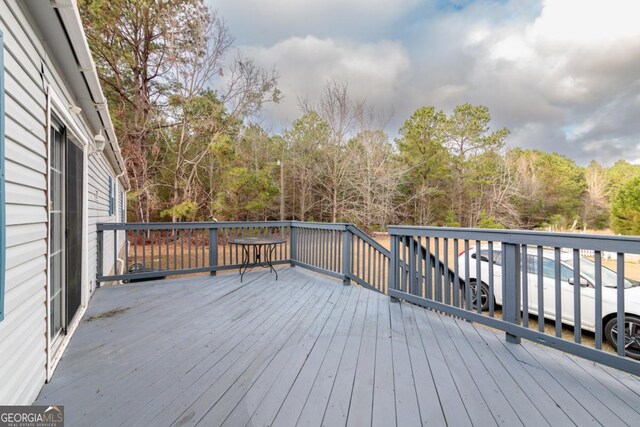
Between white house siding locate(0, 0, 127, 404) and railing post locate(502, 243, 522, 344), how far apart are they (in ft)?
10.5

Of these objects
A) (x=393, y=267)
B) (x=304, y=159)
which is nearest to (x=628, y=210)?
(x=304, y=159)

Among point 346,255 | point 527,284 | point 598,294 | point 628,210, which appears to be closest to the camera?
point 598,294

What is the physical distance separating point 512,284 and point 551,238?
484 mm

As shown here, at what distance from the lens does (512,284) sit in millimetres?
2328

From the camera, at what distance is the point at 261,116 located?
12.3 meters

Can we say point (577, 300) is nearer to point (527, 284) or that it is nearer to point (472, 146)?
point (527, 284)

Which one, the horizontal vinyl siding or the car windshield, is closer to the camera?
the horizontal vinyl siding

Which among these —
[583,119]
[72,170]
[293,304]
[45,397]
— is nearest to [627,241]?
[293,304]

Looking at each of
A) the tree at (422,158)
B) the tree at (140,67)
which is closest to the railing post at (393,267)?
the tree at (140,67)

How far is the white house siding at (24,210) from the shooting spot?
4.36 feet

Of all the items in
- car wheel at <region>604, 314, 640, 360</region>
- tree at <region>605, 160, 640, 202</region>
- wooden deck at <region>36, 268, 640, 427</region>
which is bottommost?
car wheel at <region>604, 314, 640, 360</region>

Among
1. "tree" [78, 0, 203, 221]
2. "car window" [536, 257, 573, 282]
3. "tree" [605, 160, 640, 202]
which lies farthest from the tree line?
"car window" [536, 257, 573, 282]

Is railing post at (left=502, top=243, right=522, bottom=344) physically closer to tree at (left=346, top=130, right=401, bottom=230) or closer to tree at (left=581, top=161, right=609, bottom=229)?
tree at (left=346, top=130, right=401, bottom=230)

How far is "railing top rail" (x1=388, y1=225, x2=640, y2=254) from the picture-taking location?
176cm
